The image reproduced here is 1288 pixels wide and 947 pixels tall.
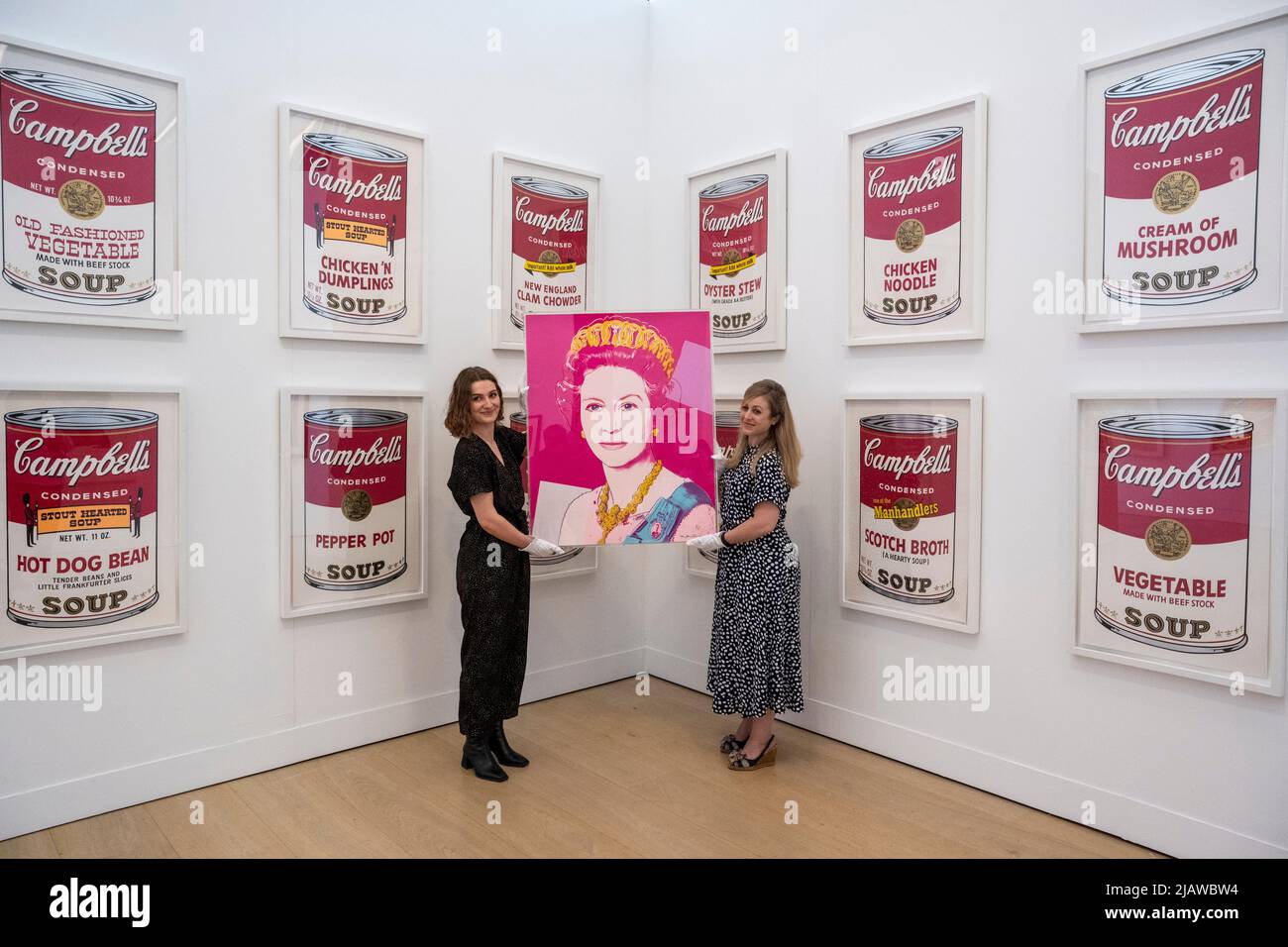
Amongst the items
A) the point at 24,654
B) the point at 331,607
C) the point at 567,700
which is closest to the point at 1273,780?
the point at 567,700

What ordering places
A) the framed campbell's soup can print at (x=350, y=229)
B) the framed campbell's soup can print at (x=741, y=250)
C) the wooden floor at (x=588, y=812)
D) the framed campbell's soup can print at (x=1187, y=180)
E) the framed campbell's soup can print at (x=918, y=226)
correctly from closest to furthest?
the framed campbell's soup can print at (x=1187, y=180) < the wooden floor at (x=588, y=812) < the framed campbell's soup can print at (x=918, y=226) < the framed campbell's soup can print at (x=350, y=229) < the framed campbell's soup can print at (x=741, y=250)

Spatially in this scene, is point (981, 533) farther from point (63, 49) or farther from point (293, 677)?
point (63, 49)

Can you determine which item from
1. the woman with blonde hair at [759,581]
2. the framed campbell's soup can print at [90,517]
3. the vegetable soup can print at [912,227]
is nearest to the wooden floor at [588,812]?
the woman with blonde hair at [759,581]

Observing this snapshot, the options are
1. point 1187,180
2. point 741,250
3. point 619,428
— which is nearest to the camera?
point 1187,180

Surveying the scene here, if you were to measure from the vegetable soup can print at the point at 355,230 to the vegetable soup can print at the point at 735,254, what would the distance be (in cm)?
146

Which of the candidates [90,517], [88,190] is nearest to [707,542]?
[90,517]

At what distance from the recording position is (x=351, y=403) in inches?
141

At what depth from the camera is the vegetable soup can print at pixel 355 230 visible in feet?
11.4

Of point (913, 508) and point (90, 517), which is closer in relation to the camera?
point (90, 517)

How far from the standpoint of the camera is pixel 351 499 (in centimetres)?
358

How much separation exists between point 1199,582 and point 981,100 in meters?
1.86

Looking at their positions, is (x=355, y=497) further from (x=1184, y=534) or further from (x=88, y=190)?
(x=1184, y=534)

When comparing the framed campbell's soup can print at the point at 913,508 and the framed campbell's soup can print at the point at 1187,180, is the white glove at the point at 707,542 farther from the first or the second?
the framed campbell's soup can print at the point at 1187,180

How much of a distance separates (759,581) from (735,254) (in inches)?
64.8
